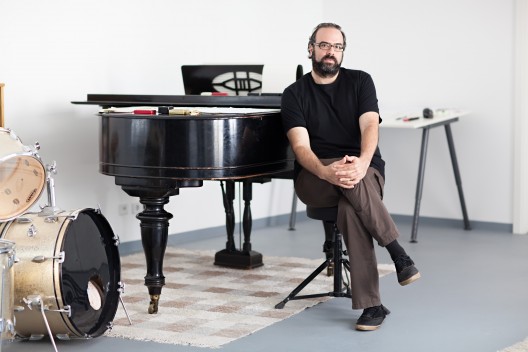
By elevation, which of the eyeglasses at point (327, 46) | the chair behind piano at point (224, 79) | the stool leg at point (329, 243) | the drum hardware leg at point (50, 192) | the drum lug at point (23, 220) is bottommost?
the stool leg at point (329, 243)

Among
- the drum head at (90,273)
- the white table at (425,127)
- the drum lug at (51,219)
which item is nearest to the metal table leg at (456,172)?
the white table at (425,127)

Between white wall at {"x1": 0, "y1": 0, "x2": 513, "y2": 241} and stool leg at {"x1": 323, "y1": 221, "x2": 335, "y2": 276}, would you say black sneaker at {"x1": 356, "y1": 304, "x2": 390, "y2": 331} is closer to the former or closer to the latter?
stool leg at {"x1": 323, "y1": 221, "x2": 335, "y2": 276}

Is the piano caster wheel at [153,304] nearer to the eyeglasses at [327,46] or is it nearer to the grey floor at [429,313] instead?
the grey floor at [429,313]

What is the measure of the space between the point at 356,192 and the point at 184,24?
102 inches

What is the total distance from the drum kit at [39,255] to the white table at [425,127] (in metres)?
3.16

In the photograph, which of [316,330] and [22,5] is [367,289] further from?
[22,5]

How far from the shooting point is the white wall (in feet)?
18.2

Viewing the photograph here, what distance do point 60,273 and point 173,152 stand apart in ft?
2.61

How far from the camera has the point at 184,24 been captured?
6457 mm

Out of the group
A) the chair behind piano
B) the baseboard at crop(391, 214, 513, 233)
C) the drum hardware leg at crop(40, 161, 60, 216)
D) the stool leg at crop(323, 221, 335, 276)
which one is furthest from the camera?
the baseboard at crop(391, 214, 513, 233)

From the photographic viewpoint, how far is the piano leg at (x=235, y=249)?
5590mm

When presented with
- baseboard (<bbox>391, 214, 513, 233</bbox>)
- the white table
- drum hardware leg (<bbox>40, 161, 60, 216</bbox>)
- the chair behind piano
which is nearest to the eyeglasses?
the chair behind piano

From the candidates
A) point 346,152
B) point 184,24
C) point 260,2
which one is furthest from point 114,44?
point 346,152

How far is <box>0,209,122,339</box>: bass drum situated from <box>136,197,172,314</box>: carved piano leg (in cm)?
39
